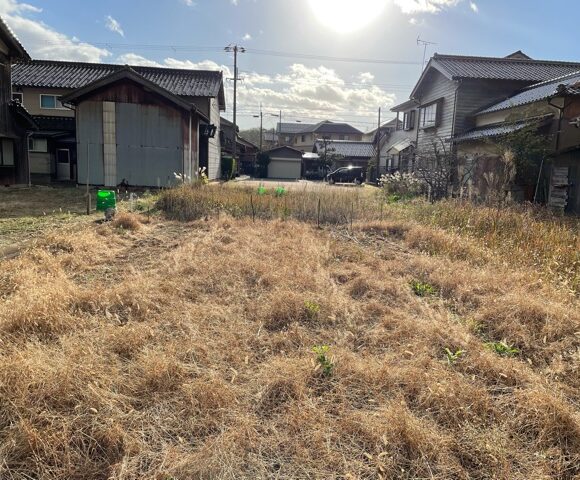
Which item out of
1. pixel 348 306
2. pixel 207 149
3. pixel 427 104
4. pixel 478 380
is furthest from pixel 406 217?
pixel 207 149

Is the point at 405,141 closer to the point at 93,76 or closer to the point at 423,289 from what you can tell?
the point at 93,76

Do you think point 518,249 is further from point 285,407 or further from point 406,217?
point 285,407

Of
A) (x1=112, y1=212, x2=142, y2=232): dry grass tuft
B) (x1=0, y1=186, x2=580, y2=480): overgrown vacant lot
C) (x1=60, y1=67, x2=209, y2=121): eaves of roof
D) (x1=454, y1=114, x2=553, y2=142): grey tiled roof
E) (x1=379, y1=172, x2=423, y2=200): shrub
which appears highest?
(x1=60, y1=67, x2=209, y2=121): eaves of roof

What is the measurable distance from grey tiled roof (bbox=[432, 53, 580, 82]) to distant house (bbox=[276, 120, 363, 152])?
126 feet

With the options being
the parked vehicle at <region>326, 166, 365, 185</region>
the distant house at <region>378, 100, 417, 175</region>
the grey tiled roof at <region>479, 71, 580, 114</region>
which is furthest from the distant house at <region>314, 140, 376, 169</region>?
the grey tiled roof at <region>479, 71, 580, 114</region>

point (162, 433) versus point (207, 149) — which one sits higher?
point (207, 149)

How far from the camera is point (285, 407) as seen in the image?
7.20ft

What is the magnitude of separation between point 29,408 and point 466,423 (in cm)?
221

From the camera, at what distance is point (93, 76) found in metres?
19.6

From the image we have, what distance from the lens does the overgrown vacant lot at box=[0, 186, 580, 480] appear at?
6.06 ft

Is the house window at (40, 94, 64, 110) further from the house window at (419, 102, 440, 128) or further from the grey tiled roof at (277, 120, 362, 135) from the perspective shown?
the grey tiled roof at (277, 120, 362, 135)

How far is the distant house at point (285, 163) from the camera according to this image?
3431 cm

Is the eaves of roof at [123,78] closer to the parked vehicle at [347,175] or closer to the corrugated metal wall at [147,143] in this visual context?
the corrugated metal wall at [147,143]

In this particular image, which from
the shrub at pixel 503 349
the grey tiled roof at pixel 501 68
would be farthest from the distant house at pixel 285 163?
the shrub at pixel 503 349
